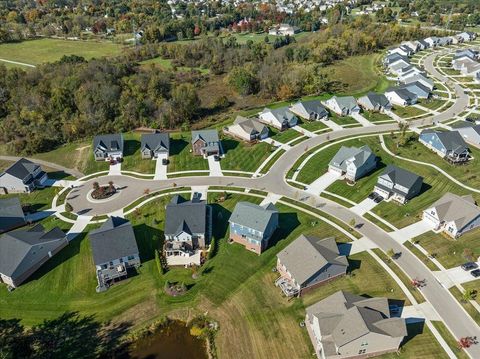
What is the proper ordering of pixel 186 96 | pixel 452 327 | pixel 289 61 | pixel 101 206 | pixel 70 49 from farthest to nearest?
pixel 70 49
pixel 289 61
pixel 186 96
pixel 101 206
pixel 452 327

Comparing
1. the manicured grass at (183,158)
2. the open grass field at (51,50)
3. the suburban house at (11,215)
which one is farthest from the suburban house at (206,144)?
the open grass field at (51,50)

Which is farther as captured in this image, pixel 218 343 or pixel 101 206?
pixel 101 206

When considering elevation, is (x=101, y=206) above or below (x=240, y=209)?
below

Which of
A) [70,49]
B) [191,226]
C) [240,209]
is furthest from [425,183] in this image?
[70,49]

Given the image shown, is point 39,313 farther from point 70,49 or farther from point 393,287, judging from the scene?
point 70,49

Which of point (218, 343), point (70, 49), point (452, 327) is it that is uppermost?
point (452, 327)

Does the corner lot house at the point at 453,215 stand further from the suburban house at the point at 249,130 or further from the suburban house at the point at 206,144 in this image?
the suburban house at the point at 206,144
